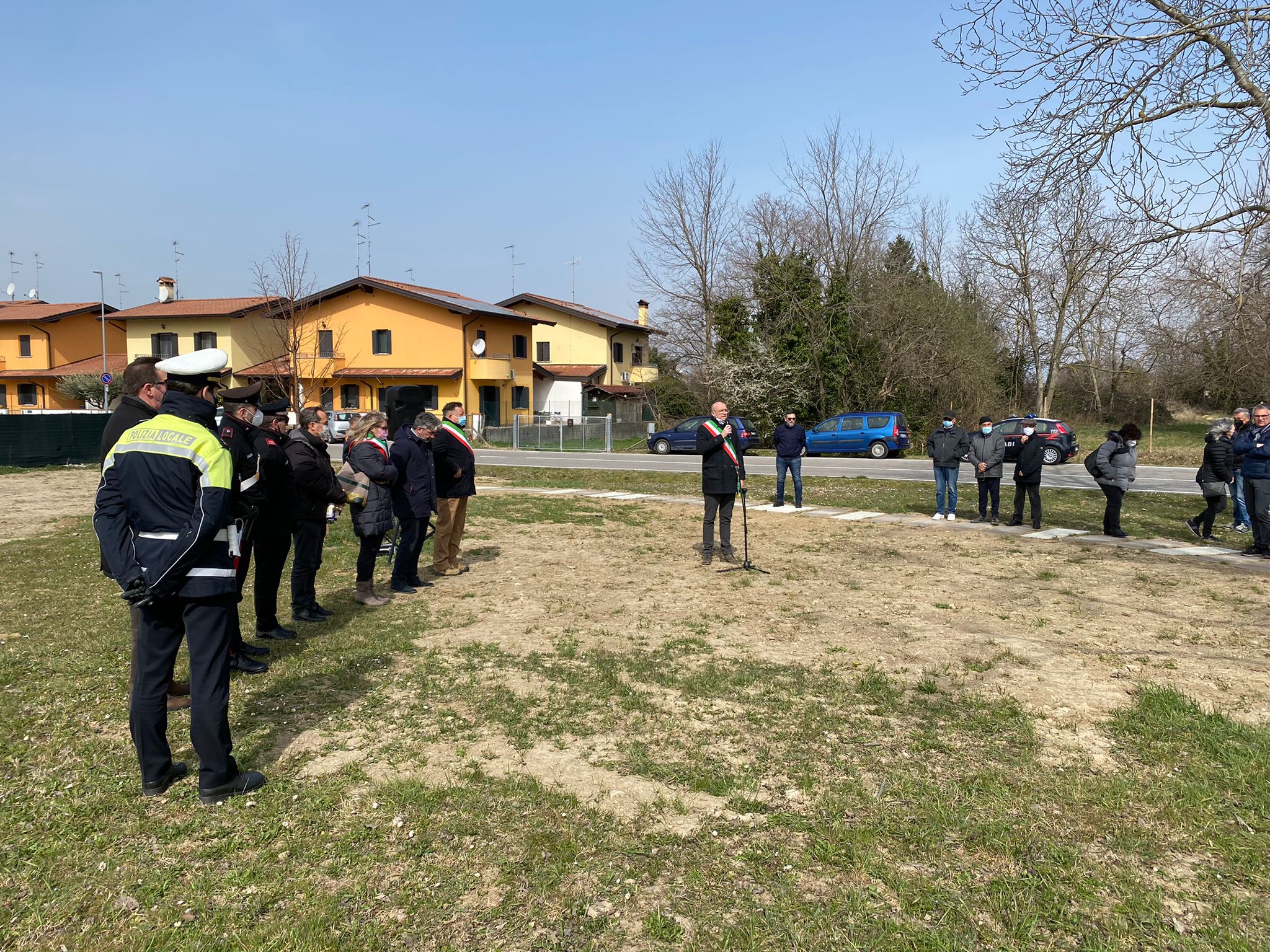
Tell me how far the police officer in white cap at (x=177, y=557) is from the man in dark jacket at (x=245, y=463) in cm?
103

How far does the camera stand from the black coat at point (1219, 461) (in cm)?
1209

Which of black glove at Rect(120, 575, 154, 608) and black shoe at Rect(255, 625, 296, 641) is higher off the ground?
black glove at Rect(120, 575, 154, 608)

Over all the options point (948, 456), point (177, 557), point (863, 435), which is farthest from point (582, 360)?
point (177, 557)

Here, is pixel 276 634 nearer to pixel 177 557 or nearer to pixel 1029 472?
pixel 177 557

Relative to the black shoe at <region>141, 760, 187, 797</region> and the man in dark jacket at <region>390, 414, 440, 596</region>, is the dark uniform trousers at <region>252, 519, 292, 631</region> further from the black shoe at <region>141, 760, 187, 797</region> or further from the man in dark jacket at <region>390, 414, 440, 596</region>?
the black shoe at <region>141, 760, 187, 797</region>

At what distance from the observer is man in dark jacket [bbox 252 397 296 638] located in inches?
260

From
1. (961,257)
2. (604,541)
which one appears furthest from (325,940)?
(961,257)

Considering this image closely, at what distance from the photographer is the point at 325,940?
3.06 meters

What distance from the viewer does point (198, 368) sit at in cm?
409

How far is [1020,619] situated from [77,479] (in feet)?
73.0

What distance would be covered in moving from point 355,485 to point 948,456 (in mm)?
9849

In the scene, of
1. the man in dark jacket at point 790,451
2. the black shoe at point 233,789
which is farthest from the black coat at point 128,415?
the man in dark jacket at point 790,451

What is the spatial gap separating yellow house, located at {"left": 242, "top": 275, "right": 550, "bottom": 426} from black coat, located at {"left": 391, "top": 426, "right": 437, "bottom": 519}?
3116 cm

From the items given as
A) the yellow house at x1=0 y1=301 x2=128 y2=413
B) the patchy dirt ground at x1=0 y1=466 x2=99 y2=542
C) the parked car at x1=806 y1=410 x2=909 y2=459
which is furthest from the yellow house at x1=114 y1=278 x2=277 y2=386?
the parked car at x1=806 y1=410 x2=909 y2=459
